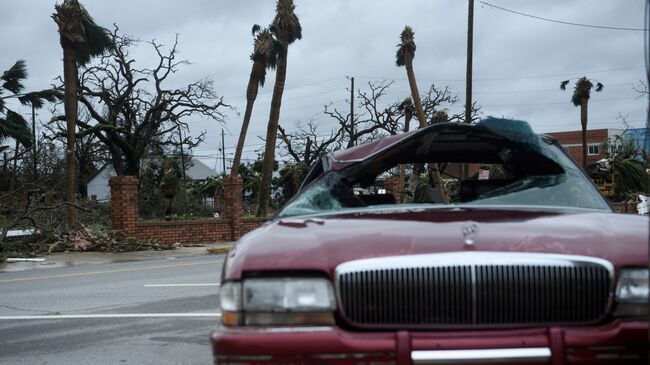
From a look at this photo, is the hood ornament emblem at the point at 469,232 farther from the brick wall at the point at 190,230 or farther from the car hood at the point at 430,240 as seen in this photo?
the brick wall at the point at 190,230

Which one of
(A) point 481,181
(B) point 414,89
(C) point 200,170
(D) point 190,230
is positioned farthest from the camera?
(C) point 200,170

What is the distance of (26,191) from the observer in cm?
2139

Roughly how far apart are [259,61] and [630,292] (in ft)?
92.5

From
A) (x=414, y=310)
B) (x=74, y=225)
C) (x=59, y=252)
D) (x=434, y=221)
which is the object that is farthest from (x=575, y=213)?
(x=74, y=225)

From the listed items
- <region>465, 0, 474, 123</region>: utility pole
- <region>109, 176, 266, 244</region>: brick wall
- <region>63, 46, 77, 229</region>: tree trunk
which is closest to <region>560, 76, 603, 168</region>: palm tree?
<region>465, 0, 474, 123</region>: utility pole

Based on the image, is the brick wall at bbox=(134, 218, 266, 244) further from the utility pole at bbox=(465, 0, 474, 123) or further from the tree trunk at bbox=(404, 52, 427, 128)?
the utility pole at bbox=(465, 0, 474, 123)

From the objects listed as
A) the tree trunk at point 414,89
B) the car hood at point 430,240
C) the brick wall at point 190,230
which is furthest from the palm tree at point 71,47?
the car hood at point 430,240

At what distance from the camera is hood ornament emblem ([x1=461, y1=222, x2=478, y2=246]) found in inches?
104

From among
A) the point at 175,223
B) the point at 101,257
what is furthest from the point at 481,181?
the point at 175,223

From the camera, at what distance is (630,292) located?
99.8 inches

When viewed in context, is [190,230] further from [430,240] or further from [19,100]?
[430,240]

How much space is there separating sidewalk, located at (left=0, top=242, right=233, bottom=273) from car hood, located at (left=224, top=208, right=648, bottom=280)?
14956 mm

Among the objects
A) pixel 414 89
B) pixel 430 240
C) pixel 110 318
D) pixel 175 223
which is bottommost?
pixel 110 318

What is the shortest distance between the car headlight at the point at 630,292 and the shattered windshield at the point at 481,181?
42.2 inches
